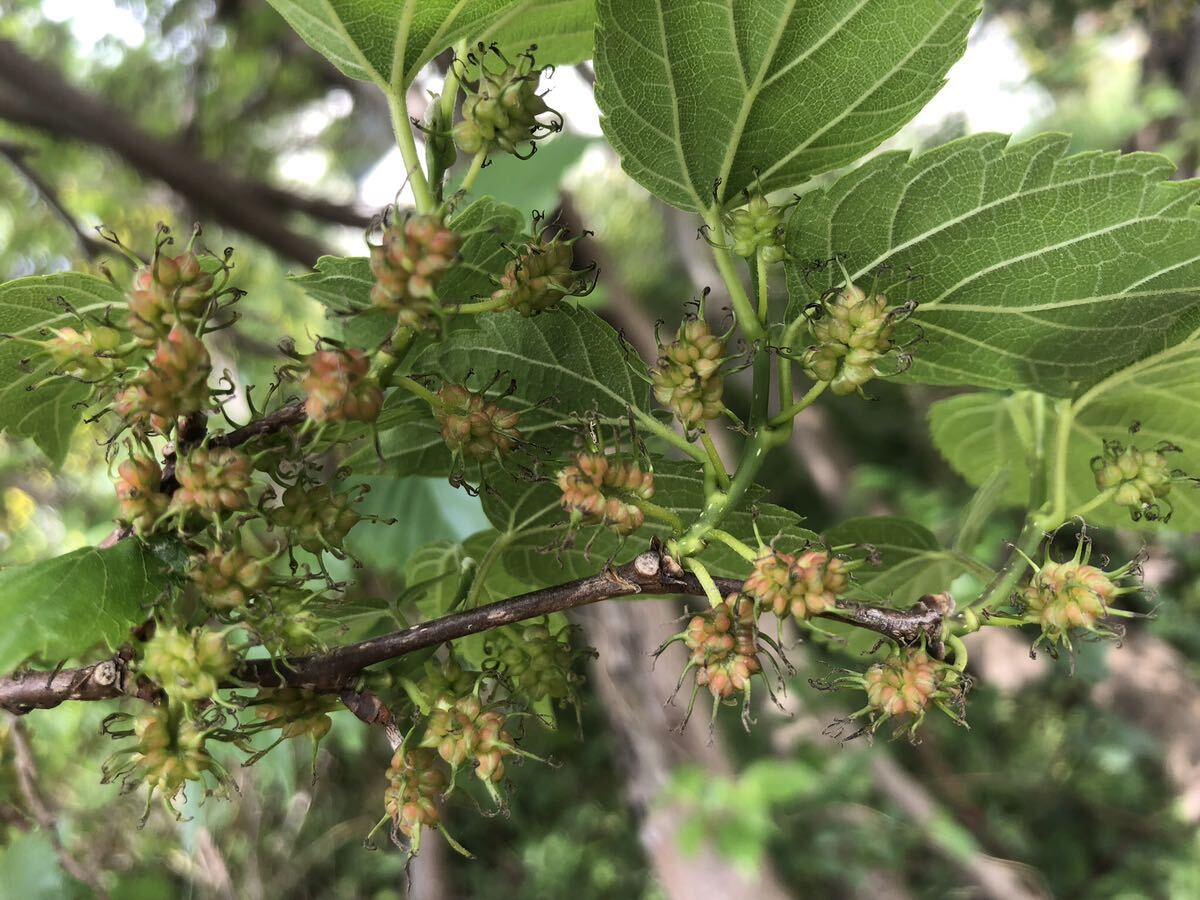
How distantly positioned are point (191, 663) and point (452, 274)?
0.24 m

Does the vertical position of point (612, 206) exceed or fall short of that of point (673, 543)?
it exceeds it

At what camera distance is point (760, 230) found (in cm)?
54

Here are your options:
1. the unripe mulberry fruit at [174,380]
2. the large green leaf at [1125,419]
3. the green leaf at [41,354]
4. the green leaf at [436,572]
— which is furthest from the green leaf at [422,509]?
the unripe mulberry fruit at [174,380]

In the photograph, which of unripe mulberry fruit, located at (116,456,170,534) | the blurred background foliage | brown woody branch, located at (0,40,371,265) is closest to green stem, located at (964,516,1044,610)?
unripe mulberry fruit, located at (116,456,170,534)

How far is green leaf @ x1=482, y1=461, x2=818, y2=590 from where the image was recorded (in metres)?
0.55

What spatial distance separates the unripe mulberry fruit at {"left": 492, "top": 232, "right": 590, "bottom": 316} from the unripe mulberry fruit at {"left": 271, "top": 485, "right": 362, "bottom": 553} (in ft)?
0.45

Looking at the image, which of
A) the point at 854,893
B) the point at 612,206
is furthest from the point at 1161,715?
the point at 612,206

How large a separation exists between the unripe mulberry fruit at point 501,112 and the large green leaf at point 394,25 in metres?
0.03

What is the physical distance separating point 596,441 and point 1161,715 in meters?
3.05

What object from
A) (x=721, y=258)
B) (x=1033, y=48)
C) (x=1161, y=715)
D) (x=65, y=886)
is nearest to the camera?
(x=721, y=258)

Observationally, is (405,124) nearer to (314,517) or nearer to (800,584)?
(314,517)

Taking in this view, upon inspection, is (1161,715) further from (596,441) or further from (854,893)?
(596,441)

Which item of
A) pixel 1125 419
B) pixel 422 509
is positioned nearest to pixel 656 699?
pixel 422 509

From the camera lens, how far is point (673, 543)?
50cm
